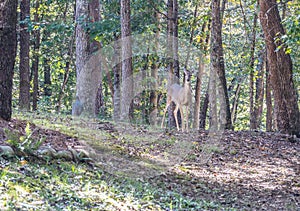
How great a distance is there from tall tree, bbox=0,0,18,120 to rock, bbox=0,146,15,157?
1.90 m

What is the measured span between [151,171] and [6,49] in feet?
11.1

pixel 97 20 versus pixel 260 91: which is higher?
pixel 97 20

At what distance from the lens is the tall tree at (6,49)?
8492mm

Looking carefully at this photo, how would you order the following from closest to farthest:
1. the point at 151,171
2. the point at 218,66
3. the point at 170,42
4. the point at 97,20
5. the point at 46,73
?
the point at 151,171, the point at 218,66, the point at 97,20, the point at 170,42, the point at 46,73

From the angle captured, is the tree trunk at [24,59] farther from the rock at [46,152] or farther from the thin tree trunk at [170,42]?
the rock at [46,152]

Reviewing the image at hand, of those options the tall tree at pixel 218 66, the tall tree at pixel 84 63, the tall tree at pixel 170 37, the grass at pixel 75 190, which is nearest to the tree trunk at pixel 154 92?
the tall tree at pixel 170 37

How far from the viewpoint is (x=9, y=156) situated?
6773 millimetres

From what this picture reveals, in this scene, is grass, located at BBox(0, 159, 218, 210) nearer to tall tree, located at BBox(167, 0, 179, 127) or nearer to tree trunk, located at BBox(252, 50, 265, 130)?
tall tree, located at BBox(167, 0, 179, 127)

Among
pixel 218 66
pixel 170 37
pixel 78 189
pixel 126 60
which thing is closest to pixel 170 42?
pixel 170 37

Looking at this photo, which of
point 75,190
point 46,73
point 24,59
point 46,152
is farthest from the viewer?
point 46,73

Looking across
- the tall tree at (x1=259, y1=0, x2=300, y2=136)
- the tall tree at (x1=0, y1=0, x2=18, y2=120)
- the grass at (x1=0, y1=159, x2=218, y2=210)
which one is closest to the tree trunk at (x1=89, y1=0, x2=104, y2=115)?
the tall tree at (x1=259, y1=0, x2=300, y2=136)

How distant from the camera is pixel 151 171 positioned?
851 centimetres

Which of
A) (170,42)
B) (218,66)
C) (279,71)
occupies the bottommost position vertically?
(279,71)

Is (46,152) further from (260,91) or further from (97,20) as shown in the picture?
(260,91)
